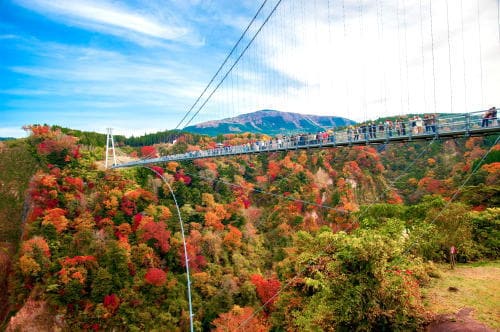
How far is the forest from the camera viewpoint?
39.5ft

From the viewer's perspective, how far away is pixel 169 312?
23.4 meters

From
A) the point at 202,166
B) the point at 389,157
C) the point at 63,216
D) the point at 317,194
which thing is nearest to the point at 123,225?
the point at 63,216

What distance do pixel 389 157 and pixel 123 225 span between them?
42.6 m

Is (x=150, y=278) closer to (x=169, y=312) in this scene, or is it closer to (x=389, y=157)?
(x=169, y=312)

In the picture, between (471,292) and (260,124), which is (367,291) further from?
(260,124)

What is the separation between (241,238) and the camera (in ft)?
113

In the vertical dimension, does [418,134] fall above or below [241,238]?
above

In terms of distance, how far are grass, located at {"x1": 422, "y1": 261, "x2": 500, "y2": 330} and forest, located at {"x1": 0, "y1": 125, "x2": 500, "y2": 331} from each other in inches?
26.9

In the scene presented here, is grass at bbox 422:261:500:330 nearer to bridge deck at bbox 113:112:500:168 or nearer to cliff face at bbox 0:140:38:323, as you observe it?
bridge deck at bbox 113:112:500:168

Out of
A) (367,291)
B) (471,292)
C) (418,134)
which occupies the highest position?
(418,134)

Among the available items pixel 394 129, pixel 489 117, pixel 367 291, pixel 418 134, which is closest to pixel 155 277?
pixel 367 291

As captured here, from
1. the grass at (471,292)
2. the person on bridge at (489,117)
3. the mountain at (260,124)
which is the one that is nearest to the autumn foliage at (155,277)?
the grass at (471,292)

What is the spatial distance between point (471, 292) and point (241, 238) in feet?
78.1

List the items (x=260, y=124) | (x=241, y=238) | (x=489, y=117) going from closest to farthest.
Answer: (x=489, y=117) < (x=241, y=238) < (x=260, y=124)
